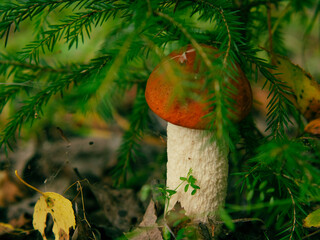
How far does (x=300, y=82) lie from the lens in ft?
5.17

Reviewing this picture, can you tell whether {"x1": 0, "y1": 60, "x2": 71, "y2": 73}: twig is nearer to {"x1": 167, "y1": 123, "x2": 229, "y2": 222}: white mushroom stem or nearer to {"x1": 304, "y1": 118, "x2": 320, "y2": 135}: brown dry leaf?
{"x1": 167, "y1": 123, "x2": 229, "y2": 222}: white mushroom stem

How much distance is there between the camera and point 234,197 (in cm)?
226

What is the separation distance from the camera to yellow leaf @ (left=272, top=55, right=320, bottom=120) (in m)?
1.57

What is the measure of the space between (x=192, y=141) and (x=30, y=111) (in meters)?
0.89

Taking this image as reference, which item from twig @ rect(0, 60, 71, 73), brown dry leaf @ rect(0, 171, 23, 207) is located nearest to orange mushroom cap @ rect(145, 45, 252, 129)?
twig @ rect(0, 60, 71, 73)

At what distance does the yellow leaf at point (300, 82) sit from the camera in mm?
1565

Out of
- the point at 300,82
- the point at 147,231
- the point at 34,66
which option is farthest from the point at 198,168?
the point at 34,66

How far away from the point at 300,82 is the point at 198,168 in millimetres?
752

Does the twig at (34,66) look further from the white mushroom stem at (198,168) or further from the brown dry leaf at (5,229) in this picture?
the brown dry leaf at (5,229)

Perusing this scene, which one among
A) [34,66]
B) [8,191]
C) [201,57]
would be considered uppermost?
[201,57]

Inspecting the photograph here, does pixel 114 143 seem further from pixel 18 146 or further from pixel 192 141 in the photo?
pixel 192 141

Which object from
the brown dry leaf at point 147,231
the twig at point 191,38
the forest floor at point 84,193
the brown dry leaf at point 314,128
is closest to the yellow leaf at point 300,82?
the brown dry leaf at point 314,128

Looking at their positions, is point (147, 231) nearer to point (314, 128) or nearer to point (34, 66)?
point (314, 128)

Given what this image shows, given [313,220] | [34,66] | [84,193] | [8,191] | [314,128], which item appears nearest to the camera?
[313,220]
